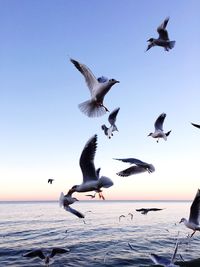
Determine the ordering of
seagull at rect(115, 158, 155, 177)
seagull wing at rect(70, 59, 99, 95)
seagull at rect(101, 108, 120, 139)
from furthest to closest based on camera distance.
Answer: seagull at rect(101, 108, 120, 139), seagull wing at rect(70, 59, 99, 95), seagull at rect(115, 158, 155, 177)

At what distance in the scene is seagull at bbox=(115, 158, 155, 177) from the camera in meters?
10.6

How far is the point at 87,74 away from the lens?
1111cm

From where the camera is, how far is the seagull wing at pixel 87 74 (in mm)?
10969

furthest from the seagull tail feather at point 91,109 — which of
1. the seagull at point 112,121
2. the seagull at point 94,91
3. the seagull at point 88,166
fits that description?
the seagull at point 112,121

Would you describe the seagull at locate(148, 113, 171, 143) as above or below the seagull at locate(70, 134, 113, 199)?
above

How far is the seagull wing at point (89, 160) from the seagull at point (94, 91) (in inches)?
64.7

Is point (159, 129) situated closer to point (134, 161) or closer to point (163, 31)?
point (163, 31)

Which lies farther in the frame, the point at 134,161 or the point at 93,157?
the point at 134,161

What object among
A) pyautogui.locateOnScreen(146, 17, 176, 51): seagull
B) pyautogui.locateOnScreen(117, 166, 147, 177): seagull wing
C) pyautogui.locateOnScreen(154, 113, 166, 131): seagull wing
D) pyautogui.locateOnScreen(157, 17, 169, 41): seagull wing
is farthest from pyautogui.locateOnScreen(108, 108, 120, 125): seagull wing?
pyautogui.locateOnScreen(117, 166, 147, 177): seagull wing

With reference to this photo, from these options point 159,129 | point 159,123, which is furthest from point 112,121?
point 159,123

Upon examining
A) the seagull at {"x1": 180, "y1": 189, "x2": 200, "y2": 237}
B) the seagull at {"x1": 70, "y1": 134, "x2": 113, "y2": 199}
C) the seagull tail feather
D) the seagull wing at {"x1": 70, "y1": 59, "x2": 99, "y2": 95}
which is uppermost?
the seagull wing at {"x1": 70, "y1": 59, "x2": 99, "y2": 95}

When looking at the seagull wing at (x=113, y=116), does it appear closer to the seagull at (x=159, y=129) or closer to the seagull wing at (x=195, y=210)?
the seagull at (x=159, y=129)

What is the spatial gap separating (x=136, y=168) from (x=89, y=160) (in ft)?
9.86

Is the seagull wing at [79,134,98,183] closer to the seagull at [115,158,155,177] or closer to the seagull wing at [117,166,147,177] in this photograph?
the seagull at [115,158,155,177]
